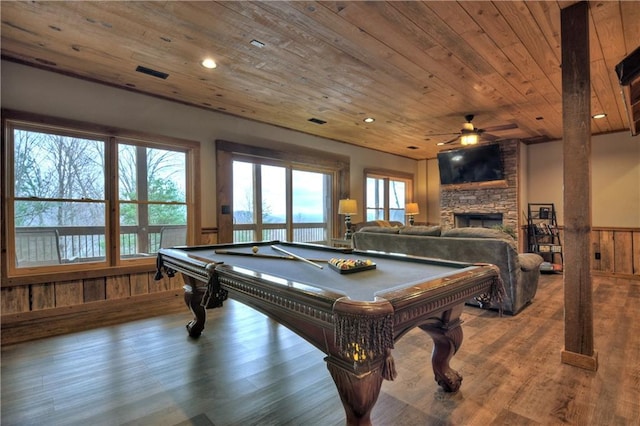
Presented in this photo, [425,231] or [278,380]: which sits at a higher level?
[425,231]

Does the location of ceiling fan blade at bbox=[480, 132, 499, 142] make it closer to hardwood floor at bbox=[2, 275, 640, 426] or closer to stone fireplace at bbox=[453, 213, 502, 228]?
stone fireplace at bbox=[453, 213, 502, 228]

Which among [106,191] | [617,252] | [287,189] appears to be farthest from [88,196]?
[617,252]

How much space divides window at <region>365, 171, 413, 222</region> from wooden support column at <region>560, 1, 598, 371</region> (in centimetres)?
472

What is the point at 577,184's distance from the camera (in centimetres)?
221

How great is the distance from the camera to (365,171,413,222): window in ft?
23.8

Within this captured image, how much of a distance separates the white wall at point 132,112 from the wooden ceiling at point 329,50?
0.13 metres

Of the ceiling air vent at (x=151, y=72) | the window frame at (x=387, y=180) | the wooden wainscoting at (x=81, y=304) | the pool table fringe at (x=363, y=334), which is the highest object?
the ceiling air vent at (x=151, y=72)

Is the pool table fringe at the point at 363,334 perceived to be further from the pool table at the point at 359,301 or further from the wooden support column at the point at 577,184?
the wooden support column at the point at 577,184

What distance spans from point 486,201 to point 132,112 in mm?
6669

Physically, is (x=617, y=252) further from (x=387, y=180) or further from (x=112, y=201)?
(x=112, y=201)

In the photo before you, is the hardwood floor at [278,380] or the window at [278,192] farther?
the window at [278,192]

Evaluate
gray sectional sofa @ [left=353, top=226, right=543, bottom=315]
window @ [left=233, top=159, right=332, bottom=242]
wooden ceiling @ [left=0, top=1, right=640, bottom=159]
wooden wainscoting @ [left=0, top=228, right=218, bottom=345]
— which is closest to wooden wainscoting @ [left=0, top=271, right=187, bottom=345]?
wooden wainscoting @ [left=0, top=228, right=218, bottom=345]

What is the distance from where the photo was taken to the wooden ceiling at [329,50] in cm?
221

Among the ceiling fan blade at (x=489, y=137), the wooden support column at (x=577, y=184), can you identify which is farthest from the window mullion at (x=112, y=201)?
the ceiling fan blade at (x=489, y=137)
